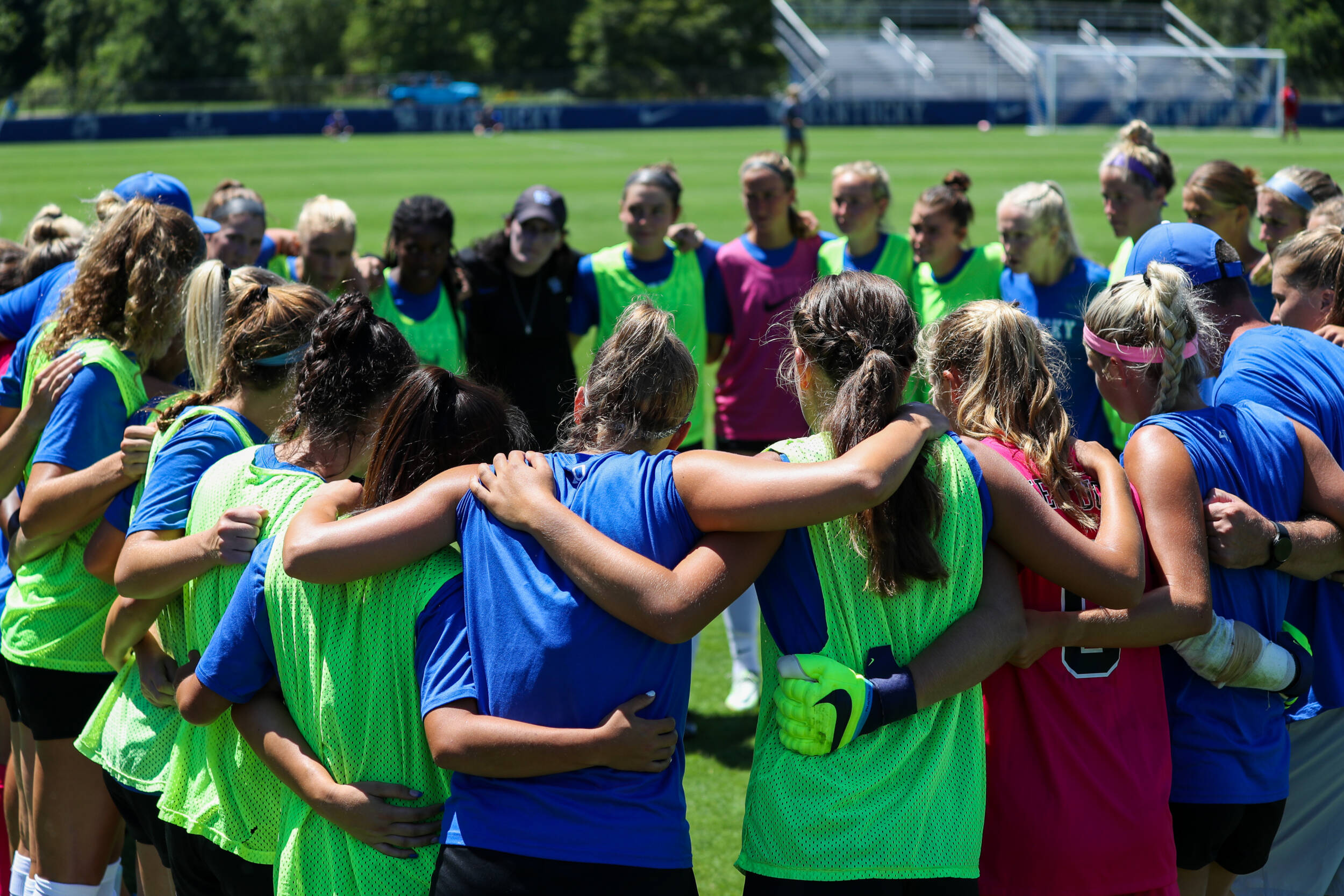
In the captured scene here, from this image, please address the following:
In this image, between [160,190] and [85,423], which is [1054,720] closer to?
[85,423]

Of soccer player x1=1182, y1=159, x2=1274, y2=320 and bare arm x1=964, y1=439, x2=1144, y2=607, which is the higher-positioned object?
soccer player x1=1182, y1=159, x2=1274, y2=320

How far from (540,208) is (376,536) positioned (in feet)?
12.5

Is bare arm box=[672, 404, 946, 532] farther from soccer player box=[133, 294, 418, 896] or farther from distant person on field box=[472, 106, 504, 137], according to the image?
distant person on field box=[472, 106, 504, 137]

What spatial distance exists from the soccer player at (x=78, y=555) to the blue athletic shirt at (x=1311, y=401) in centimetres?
307

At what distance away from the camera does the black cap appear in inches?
225

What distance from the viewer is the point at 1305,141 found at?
35062 millimetres

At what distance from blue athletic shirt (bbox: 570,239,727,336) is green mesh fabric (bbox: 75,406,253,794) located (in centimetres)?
319

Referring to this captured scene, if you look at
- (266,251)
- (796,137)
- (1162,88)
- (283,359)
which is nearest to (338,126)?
(796,137)

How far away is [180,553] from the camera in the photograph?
2.56 meters

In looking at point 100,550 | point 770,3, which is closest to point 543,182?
point 100,550

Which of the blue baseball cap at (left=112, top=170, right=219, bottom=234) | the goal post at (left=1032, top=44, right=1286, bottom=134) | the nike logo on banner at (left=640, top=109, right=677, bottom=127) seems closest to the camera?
the blue baseball cap at (left=112, top=170, right=219, bottom=234)

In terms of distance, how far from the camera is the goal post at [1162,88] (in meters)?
43.4

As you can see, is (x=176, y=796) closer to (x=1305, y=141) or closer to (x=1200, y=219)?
(x=1200, y=219)

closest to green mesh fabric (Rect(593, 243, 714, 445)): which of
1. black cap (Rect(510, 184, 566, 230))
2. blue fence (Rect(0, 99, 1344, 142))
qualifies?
black cap (Rect(510, 184, 566, 230))
